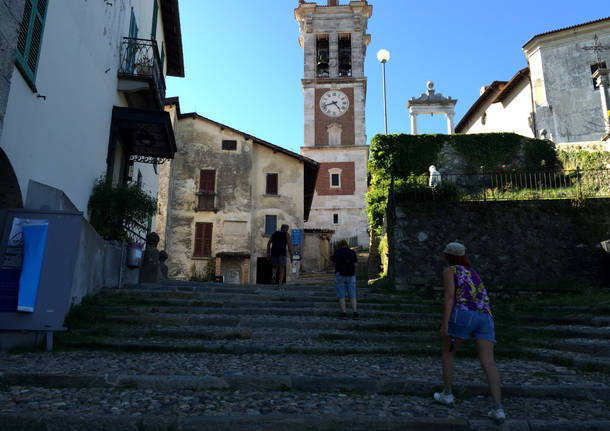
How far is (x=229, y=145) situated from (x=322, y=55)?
2063 cm

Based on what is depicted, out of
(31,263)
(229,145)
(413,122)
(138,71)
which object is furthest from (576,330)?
(413,122)

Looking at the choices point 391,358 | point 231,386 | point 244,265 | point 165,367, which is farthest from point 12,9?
point 244,265

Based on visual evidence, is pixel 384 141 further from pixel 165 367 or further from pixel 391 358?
pixel 165 367

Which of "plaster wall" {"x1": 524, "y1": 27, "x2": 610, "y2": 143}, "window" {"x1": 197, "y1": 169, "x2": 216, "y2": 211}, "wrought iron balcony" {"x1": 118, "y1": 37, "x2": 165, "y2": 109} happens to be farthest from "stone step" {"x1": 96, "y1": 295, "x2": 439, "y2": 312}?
"plaster wall" {"x1": 524, "y1": 27, "x2": 610, "y2": 143}

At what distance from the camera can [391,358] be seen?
18.6 feet

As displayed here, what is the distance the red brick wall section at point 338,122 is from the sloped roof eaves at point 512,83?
12.5 metres

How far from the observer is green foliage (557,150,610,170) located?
18516 mm

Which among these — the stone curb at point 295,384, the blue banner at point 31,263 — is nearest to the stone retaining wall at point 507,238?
the stone curb at point 295,384

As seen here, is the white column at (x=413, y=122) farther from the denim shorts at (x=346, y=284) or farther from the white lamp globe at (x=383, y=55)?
the denim shorts at (x=346, y=284)

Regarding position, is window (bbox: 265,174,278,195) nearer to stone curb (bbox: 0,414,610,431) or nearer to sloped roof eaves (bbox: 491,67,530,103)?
sloped roof eaves (bbox: 491,67,530,103)

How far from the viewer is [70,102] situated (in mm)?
8008

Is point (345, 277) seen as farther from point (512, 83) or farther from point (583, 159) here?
point (512, 83)

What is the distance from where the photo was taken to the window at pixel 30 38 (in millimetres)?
5810

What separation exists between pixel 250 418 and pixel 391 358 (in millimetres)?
2807
